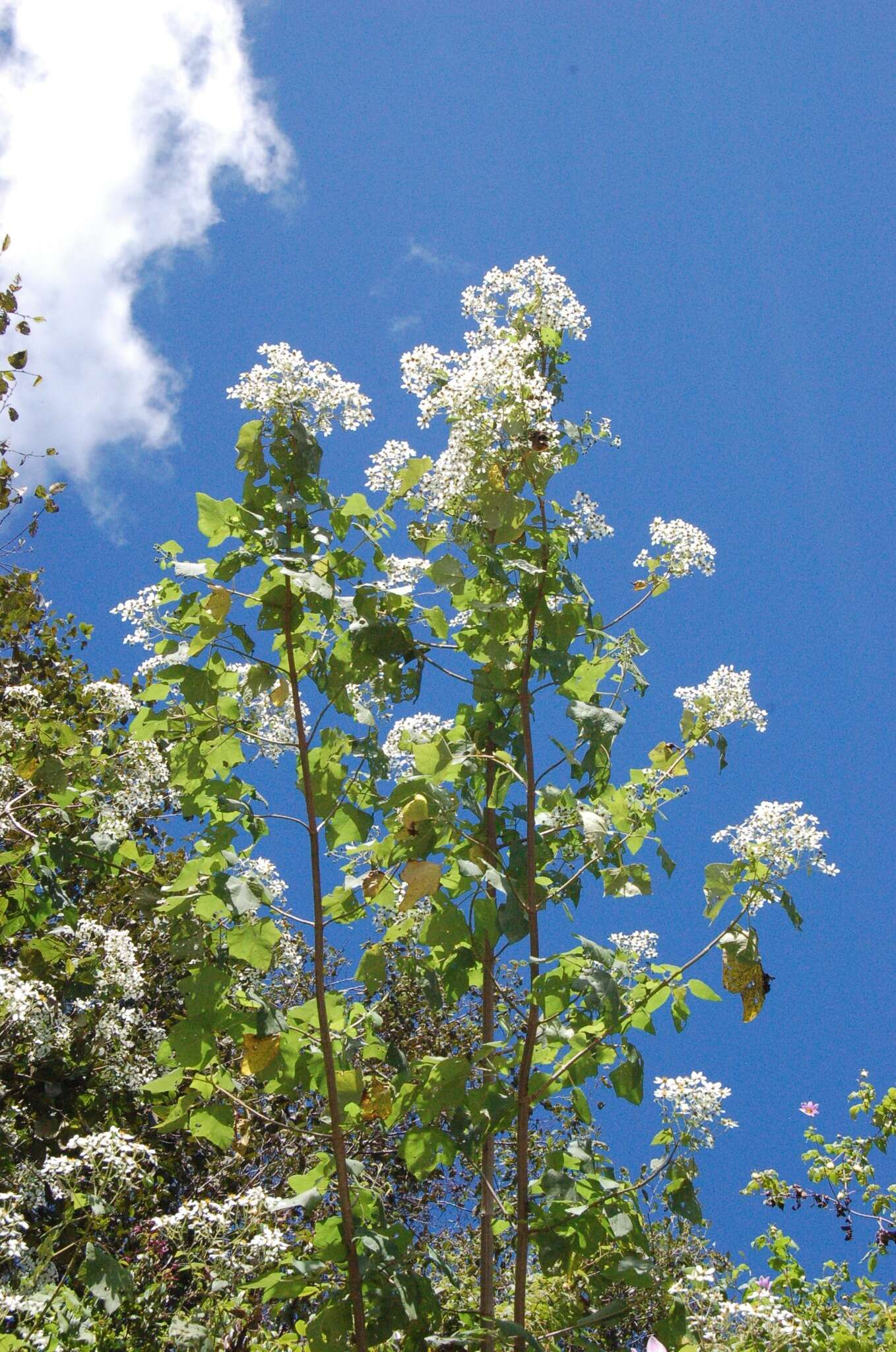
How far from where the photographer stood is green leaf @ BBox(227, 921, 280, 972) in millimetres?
2723

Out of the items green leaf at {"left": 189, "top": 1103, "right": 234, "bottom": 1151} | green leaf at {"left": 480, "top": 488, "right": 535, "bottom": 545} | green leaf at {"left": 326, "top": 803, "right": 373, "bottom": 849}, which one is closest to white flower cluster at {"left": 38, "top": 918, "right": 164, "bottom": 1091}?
green leaf at {"left": 189, "top": 1103, "right": 234, "bottom": 1151}

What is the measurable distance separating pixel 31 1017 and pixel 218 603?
2.75m

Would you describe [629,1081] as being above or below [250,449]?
below

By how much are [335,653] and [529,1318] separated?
276cm

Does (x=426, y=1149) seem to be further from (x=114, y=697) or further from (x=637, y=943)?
(x=114, y=697)

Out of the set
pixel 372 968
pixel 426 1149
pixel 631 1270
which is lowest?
pixel 631 1270

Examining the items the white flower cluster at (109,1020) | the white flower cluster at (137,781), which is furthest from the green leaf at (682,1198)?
the white flower cluster at (109,1020)

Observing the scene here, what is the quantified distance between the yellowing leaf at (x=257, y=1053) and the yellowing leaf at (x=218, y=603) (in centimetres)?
112

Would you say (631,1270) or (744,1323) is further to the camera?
(744,1323)

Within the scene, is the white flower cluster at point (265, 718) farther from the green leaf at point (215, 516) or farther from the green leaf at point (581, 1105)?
the green leaf at point (581, 1105)

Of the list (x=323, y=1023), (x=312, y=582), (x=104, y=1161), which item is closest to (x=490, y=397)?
(x=312, y=582)

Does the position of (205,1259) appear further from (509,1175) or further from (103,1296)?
(509,1175)

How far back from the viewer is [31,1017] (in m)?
4.68

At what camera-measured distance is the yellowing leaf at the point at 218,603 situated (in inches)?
113
